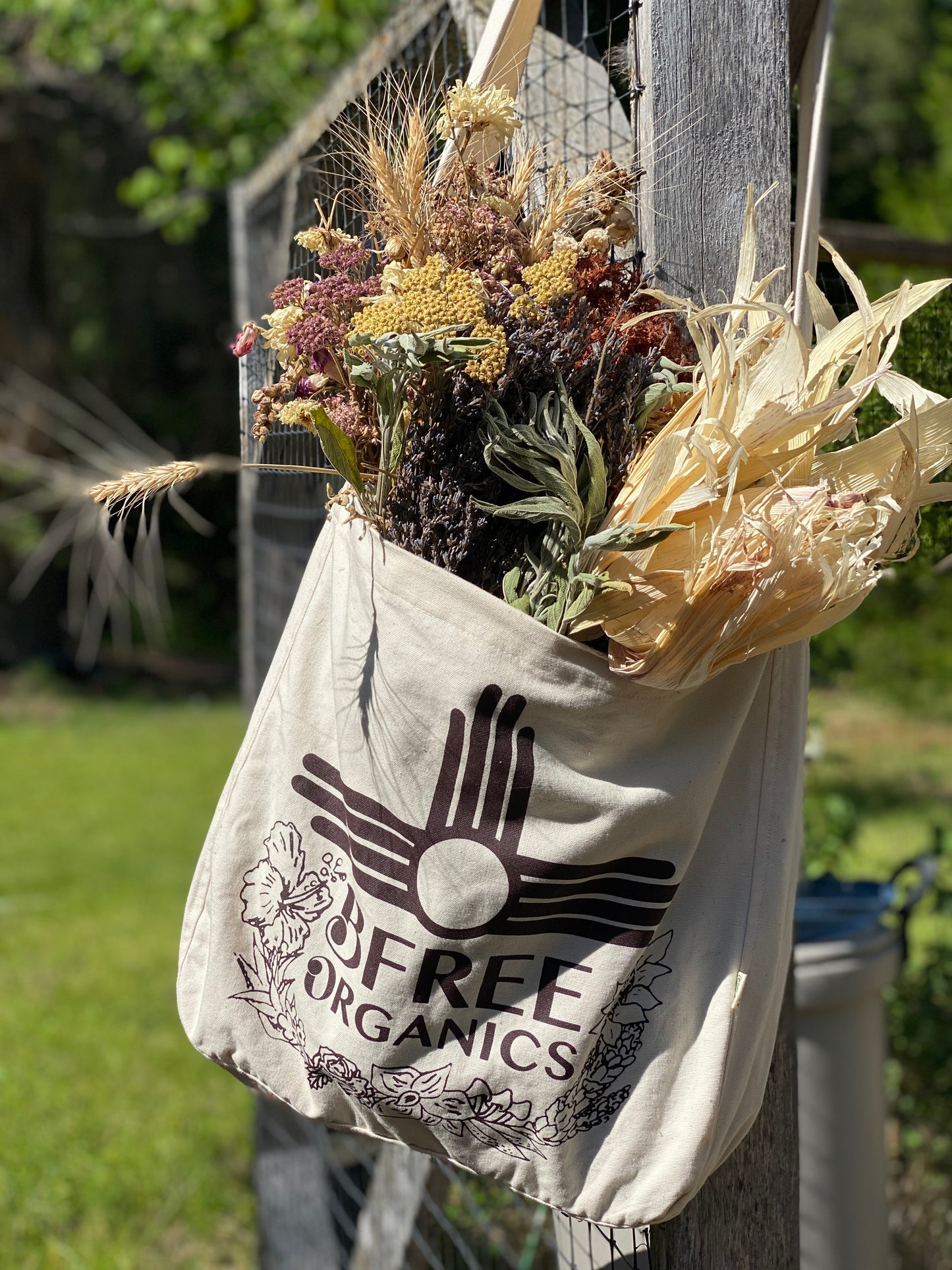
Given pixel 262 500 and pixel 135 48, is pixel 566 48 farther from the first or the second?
pixel 135 48

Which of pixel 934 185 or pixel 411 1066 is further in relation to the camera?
pixel 934 185

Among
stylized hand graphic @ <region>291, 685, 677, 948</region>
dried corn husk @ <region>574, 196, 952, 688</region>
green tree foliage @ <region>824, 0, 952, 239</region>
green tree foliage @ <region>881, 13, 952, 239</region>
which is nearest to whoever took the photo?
dried corn husk @ <region>574, 196, 952, 688</region>

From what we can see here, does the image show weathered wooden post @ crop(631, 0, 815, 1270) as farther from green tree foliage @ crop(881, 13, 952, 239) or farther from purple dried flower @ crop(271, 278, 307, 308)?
green tree foliage @ crop(881, 13, 952, 239)

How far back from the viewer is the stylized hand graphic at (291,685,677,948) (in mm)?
1006

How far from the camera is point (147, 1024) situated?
13.0 feet

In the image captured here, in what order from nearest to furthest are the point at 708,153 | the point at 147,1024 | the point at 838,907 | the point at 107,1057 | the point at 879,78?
1. the point at 708,153
2. the point at 838,907
3. the point at 107,1057
4. the point at 147,1024
5. the point at 879,78

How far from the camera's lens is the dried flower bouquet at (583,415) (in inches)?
35.9

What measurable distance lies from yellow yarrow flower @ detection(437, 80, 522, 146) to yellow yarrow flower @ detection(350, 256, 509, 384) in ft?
0.44

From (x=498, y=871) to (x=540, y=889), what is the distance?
40mm

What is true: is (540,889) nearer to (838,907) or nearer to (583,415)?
(583,415)

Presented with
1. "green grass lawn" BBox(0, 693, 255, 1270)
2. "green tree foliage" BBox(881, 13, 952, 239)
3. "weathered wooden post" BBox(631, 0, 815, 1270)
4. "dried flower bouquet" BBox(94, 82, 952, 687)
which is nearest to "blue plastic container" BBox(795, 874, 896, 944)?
"weathered wooden post" BBox(631, 0, 815, 1270)

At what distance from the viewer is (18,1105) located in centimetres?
308

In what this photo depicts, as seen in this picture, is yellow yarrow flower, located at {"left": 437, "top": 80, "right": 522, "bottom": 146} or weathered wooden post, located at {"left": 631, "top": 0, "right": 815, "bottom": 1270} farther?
weathered wooden post, located at {"left": 631, "top": 0, "right": 815, "bottom": 1270}

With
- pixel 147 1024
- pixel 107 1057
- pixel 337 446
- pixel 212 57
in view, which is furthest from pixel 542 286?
pixel 212 57
